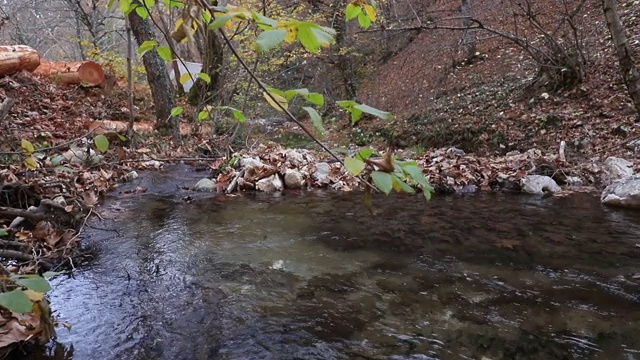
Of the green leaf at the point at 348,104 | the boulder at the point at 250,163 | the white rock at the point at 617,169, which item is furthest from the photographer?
the boulder at the point at 250,163

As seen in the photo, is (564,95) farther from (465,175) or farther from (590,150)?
(465,175)

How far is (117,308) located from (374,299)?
1.51 m

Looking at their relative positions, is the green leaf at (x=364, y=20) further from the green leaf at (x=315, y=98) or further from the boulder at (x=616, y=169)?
the boulder at (x=616, y=169)

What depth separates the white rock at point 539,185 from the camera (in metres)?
5.45

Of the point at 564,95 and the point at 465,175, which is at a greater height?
the point at 564,95

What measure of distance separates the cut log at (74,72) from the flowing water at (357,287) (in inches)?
262

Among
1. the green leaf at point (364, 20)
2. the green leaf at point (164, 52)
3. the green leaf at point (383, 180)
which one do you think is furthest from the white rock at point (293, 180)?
the green leaf at point (383, 180)

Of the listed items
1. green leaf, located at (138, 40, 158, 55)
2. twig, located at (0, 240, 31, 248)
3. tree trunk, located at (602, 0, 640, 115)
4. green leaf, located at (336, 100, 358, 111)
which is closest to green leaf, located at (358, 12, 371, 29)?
green leaf, located at (336, 100, 358, 111)

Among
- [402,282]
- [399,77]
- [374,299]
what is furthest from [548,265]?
[399,77]

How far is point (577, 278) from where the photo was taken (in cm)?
277

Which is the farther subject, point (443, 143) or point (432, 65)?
point (432, 65)

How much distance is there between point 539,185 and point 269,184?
362 centimetres

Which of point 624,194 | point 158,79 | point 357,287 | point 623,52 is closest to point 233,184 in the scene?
point 357,287

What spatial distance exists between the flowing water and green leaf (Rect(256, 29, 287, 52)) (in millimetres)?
1677
